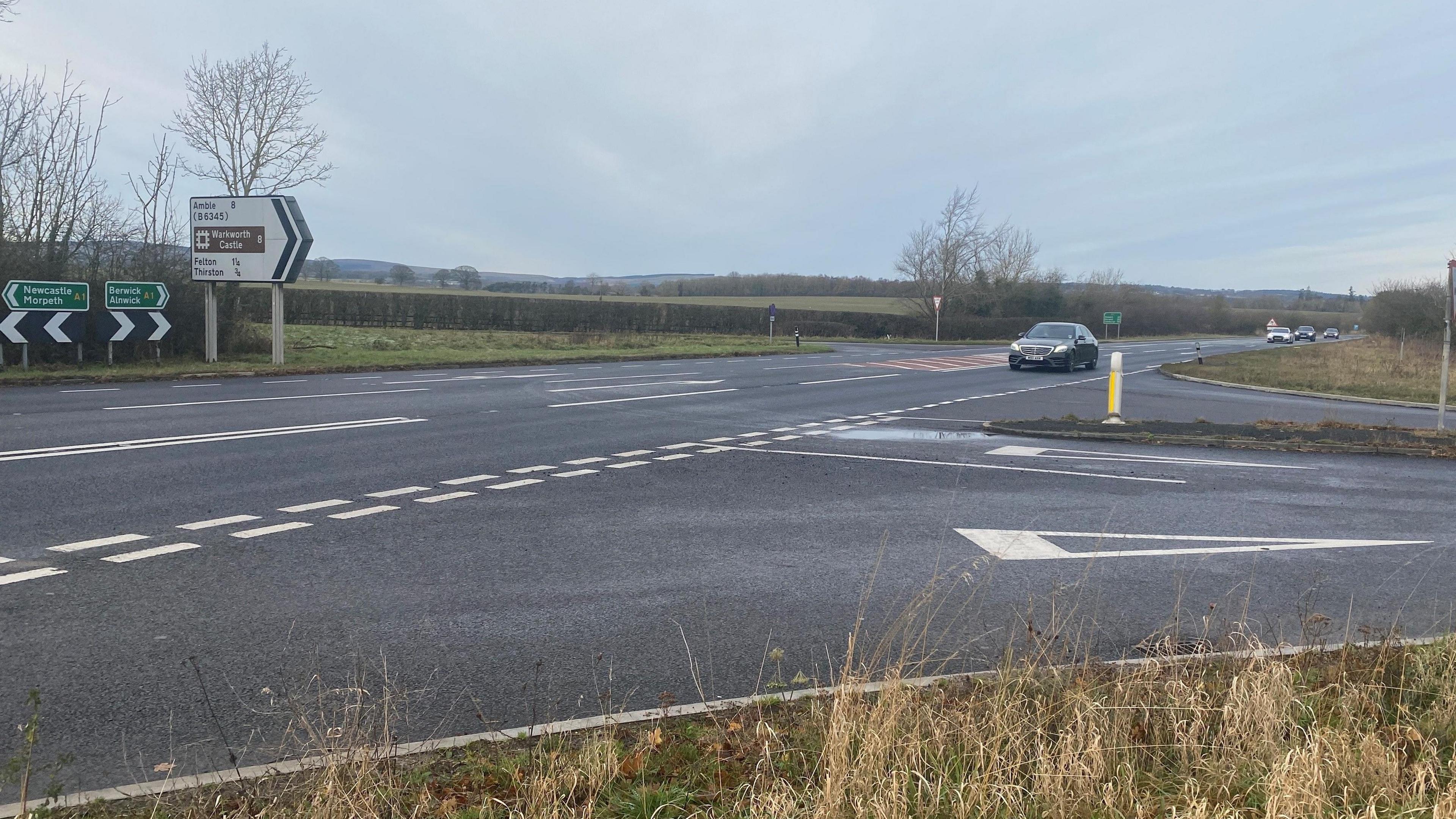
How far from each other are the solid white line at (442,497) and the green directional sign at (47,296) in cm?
1618

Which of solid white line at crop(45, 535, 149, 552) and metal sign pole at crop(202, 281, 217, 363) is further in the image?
metal sign pole at crop(202, 281, 217, 363)

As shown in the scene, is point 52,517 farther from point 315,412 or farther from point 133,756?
point 315,412

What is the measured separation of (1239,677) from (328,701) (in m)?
3.81

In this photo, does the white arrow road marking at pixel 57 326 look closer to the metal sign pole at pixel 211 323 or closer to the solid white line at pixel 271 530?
the metal sign pole at pixel 211 323

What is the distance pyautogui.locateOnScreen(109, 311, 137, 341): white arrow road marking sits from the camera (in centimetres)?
2172

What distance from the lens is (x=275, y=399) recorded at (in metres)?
16.9

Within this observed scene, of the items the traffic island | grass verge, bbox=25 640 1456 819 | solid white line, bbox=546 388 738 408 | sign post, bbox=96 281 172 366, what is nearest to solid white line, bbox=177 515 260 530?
grass verge, bbox=25 640 1456 819

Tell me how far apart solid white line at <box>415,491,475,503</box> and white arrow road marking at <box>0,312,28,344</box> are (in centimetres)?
1638

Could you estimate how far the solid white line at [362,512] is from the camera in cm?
774

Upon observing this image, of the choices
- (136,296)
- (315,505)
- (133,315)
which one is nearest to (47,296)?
(133,315)

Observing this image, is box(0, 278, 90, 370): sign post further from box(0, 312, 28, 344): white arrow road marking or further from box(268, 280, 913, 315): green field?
box(268, 280, 913, 315): green field

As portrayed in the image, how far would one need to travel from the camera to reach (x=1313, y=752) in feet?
11.0

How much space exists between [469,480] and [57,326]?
16.2 m

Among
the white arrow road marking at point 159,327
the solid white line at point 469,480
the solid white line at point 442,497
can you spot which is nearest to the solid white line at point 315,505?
the solid white line at point 442,497
